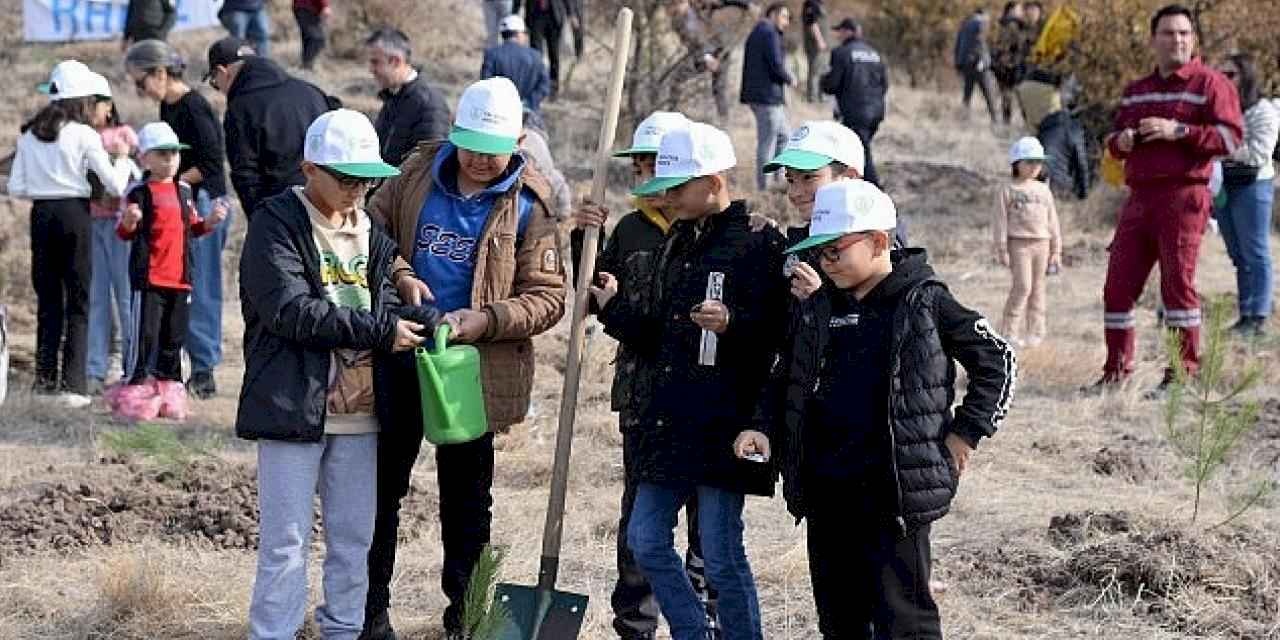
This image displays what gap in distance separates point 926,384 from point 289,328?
1.69m

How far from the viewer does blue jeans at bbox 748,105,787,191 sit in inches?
664

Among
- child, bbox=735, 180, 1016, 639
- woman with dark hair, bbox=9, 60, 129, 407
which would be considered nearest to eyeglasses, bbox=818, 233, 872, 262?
child, bbox=735, 180, 1016, 639

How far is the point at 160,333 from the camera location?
9.45 m

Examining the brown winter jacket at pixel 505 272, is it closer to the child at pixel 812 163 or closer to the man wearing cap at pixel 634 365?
the man wearing cap at pixel 634 365

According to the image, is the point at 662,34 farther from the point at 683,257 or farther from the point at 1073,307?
the point at 683,257

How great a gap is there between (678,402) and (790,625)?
1.19 m

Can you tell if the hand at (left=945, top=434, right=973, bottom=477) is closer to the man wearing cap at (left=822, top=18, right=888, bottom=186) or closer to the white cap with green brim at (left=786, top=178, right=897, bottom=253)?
the white cap with green brim at (left=786, top=178, right=897, bottom=253)

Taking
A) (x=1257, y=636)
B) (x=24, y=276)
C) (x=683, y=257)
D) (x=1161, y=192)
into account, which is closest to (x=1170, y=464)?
(x=1161, y=192)

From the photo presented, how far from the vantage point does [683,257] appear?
5.50 meters

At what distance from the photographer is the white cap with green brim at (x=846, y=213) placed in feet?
16.1

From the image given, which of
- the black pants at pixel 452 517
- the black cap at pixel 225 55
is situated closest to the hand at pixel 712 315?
the black pants at pixel 452 517

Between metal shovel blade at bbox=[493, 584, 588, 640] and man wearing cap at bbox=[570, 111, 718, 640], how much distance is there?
0.21 metres

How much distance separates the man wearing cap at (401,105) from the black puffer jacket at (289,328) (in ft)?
10.6

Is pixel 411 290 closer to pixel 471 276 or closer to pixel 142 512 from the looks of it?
pixel 471 276
